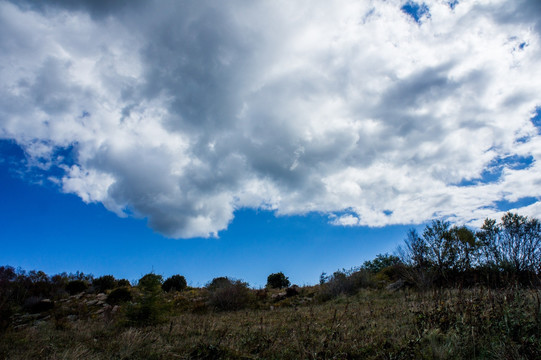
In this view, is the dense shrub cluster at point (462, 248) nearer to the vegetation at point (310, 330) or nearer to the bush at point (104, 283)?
the vegetation at point (310, 330)

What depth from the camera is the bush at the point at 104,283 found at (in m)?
25.0

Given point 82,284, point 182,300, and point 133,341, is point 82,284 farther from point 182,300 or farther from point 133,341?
point 133,341

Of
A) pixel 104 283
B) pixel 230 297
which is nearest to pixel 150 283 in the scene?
pixel 230 297

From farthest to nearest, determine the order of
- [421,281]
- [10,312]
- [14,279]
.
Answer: [14,279], [421,281], [10,312]

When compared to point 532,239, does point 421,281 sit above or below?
below

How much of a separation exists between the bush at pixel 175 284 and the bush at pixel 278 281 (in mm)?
8674

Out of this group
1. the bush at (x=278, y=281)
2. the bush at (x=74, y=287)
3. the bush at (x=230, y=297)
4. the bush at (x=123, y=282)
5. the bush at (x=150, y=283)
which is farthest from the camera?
the bush at (x=278, y=281)

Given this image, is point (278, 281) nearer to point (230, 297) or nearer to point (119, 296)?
point (230, 297)

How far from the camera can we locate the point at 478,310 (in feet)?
19.8

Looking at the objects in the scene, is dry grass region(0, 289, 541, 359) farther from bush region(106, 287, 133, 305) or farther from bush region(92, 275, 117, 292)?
bush region(92, 275, 117, 292)

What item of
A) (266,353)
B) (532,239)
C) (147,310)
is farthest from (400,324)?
(532,239)

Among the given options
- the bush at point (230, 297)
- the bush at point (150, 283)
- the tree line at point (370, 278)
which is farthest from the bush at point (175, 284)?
the bush at point (150, 283)

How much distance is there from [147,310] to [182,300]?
844 centimetres

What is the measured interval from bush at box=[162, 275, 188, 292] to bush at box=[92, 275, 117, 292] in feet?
15.7
